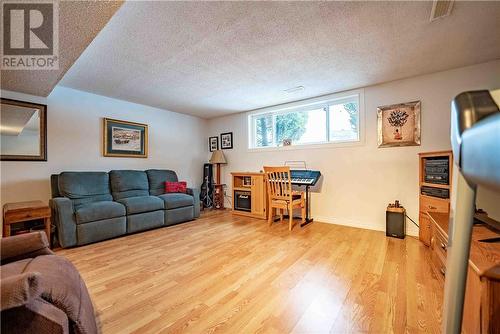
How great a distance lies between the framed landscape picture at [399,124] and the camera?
2973mm

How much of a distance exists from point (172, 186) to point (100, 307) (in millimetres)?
2694

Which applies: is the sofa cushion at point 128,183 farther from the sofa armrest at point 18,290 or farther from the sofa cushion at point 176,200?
the sofa armrest at point 18,290

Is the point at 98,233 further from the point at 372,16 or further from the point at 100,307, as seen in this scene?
the point at 372,16

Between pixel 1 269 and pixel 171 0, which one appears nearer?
pixel 1 269

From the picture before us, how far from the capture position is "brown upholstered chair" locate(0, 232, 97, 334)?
71 centimetres

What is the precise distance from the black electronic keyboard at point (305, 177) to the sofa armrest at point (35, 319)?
3.09 meters

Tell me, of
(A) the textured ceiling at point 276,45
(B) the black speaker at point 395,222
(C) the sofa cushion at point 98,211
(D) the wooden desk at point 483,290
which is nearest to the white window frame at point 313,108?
(A) the textured ceiling at point 276,45

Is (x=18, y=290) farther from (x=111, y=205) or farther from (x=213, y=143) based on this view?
(x=213, y=143)

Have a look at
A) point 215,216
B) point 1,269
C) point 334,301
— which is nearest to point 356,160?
point 334,301

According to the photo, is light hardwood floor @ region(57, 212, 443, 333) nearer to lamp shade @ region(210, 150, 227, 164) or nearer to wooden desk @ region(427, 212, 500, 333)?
wooden desk @ region(427, 212, 500, 333)

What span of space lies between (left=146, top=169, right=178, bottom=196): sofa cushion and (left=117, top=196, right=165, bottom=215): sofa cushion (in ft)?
1.76

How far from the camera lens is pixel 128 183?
3629 mm

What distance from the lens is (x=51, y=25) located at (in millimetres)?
1675

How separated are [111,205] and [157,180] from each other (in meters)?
1.10
